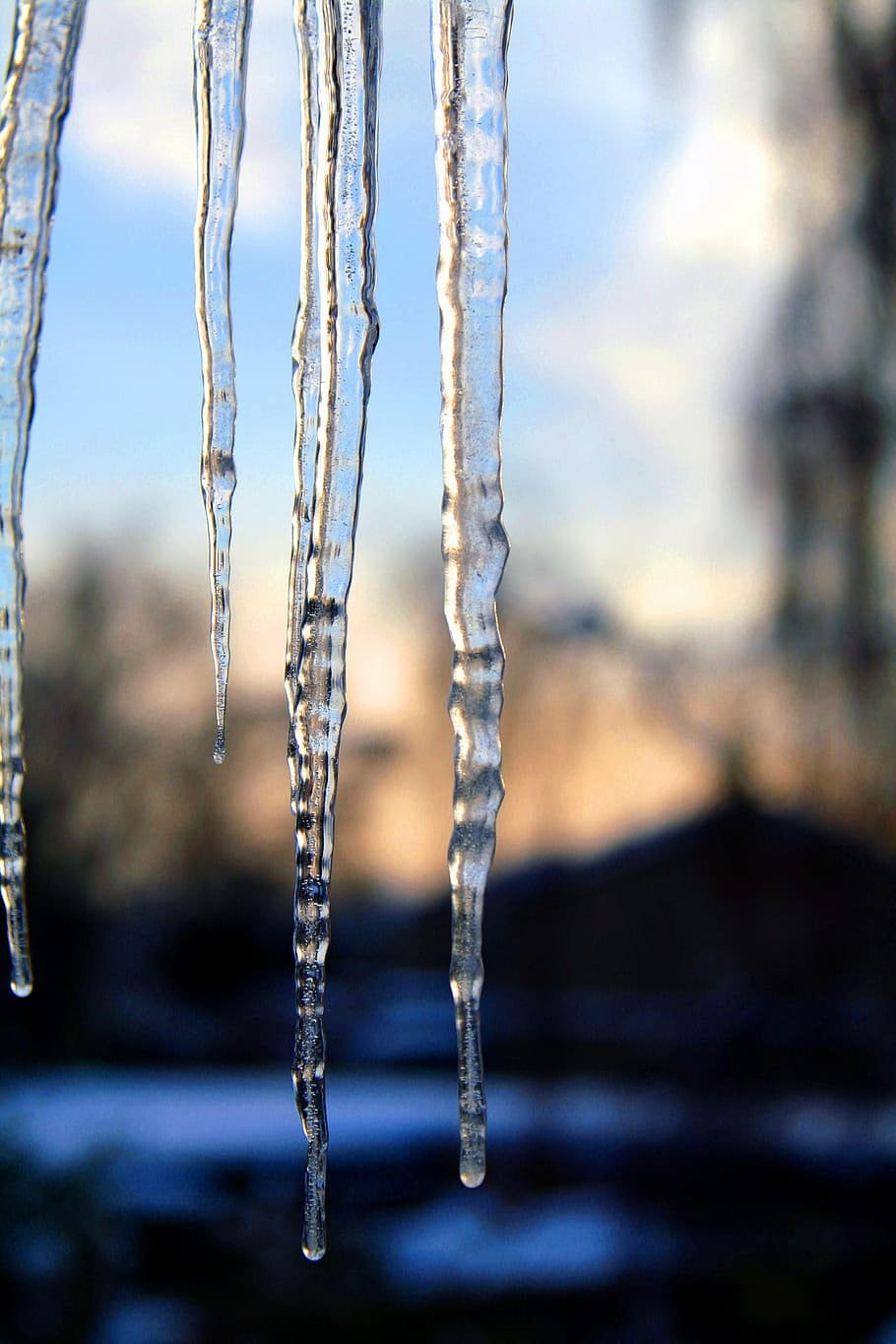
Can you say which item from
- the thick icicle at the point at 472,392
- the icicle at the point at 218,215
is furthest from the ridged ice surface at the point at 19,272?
the thick icicle at the point at 472,392

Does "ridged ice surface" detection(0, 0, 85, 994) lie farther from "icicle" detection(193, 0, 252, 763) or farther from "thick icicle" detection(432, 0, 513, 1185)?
"thick icicle" detection(432, 0, 513, 1185)

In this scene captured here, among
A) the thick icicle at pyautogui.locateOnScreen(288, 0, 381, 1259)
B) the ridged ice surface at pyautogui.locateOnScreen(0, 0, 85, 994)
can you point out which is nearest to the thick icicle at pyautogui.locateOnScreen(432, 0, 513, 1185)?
the thick icicle at pyautogui.locateOnScreen(288, 0, 381, 1259)

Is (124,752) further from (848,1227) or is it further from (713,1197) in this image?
(848,1227)

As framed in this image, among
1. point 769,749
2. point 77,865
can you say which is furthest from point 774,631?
point 77,865

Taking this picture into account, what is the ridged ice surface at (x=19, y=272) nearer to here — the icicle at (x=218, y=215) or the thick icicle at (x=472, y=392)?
the icicle at (x=218, y=215)

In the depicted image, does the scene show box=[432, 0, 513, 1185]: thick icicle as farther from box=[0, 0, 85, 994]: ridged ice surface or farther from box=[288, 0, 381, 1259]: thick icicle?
box=[0, 0, 85, 994]: ridged ice surface

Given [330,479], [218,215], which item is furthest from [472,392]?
[218,215]
